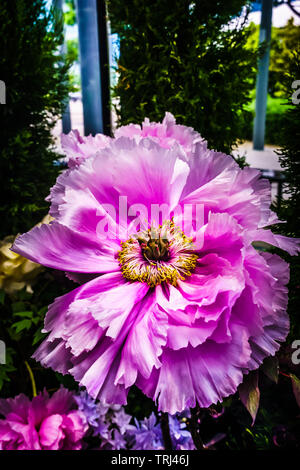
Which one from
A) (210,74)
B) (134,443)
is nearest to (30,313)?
(134,443)

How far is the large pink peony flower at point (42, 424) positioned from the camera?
69 cm

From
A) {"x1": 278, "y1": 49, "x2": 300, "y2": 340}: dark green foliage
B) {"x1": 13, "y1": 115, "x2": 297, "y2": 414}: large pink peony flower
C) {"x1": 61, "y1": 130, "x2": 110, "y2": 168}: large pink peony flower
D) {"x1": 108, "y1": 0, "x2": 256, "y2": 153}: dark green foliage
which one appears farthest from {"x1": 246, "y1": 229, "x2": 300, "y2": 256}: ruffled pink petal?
{"x1": 108, "y1": 0, "x2": 256, "y2": 153}: dark green foliage

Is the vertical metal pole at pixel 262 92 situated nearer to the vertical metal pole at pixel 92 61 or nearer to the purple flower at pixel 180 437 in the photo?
the vertical metal pole at pixel 92 61

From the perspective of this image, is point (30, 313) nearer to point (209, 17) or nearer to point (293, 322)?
point (293, 322)

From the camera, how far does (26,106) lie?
1157 millimetres

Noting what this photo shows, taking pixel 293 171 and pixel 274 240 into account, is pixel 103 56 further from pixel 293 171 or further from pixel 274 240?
pixel 274 240

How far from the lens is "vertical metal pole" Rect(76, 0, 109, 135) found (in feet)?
5.37

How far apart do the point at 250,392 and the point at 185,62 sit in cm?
88

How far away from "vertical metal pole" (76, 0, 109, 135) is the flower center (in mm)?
1512

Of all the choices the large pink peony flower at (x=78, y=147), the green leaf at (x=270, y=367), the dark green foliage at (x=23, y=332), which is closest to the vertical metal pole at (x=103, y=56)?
the dark green foliage at (x=23, y=332)

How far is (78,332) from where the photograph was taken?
34 cm

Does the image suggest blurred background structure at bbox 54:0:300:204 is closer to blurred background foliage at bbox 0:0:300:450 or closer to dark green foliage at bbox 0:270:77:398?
blurred background foliage at bbox 0:0:300:450
